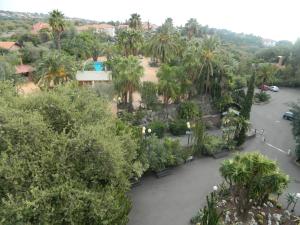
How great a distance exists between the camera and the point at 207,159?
2491cm

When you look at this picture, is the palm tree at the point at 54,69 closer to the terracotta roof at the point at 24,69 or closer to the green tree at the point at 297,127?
the terracotta roof at the point at 24,69

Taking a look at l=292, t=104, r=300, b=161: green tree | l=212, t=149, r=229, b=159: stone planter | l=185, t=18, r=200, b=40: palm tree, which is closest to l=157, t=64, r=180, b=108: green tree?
l=212, t=149, r=229, b=159: stone planter

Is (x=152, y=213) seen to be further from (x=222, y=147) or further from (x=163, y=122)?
(x=163, y=122)

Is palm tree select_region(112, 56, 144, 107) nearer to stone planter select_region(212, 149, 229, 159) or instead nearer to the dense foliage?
stone planter select_region(212, 149, 229, 159)

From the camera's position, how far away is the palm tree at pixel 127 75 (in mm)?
28094

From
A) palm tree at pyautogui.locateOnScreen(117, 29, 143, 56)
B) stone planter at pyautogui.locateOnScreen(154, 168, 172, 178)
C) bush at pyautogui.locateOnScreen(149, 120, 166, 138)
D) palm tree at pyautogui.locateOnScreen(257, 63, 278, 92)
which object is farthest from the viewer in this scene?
palm tree at pyautogui.locateOnScreen(117, 29, 143, 56)

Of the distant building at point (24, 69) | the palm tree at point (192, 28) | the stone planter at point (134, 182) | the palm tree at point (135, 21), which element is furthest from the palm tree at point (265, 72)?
the distant building at point (24, 69)

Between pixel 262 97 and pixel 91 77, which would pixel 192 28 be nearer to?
pixel 262 97

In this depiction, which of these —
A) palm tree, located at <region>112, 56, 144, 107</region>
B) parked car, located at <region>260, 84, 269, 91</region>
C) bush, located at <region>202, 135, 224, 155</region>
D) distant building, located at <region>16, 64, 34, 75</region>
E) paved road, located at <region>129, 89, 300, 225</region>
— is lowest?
paved road, located at <region>129, 89, 300, 225</region>

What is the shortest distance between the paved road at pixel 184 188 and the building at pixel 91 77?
17788 millimetres

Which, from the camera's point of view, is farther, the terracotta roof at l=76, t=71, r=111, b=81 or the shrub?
the terracotta roof at l=76, t=71, r=111, b=81

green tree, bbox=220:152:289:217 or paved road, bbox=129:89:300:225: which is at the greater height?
green tree, bbox=220:152:289:217

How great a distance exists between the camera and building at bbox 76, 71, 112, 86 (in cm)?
3666

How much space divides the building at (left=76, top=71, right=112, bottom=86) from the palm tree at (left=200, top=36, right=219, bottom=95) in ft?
40.3
